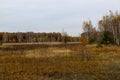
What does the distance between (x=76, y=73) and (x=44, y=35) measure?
69.1 meters

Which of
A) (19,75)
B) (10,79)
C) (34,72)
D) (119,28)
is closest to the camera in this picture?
(10,79)

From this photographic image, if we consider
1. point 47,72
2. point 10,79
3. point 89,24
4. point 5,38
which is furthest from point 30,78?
point 89,24

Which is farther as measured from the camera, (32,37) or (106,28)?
(32,37)

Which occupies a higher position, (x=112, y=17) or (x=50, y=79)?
(x=112, y=17)

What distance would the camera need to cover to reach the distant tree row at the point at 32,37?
75.5 metres

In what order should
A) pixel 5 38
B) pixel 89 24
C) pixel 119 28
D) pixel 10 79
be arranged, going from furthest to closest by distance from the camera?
pixel 89 24 → pixel 5 38 → pixel 119 28 → pixel 10 79

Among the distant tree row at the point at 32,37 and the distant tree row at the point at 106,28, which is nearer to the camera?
the distant tree row at the point at 106,28

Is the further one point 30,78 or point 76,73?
point 76,73

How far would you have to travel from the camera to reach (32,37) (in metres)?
79.0

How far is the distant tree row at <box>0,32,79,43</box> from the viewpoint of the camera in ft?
248

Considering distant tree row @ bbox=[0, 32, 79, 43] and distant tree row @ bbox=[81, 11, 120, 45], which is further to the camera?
distant tree row @ bbox=[0, 32, 79, 43]

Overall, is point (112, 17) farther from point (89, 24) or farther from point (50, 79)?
point (50, 79)

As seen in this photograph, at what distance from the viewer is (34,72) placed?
46.8 feet

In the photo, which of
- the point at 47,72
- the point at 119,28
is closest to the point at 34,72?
the point at 47,72
